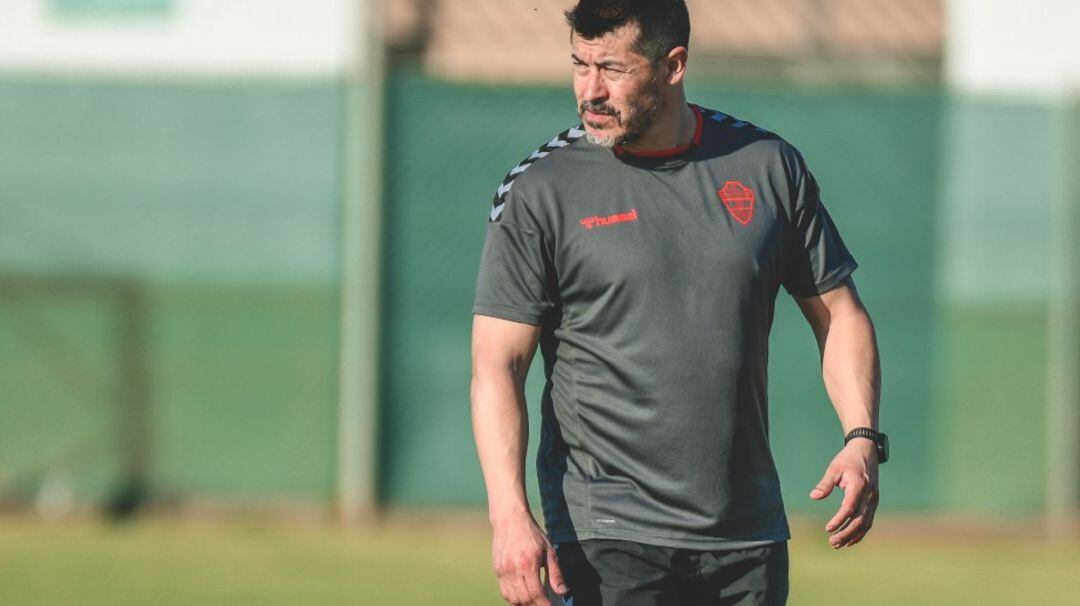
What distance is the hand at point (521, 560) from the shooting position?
152 inches

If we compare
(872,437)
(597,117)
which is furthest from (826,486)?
(597,117)

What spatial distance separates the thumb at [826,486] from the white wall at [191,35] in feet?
33.4

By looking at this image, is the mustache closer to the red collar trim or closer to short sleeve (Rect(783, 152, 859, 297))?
the red collar trim

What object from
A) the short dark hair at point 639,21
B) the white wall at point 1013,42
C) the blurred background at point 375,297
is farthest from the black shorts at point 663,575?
the white wall at point 1013,42

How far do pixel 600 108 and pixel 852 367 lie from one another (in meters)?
0.89

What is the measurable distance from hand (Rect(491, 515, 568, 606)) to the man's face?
0.92 meters

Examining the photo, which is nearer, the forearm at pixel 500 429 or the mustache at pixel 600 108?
the forearm at pixel 500 429

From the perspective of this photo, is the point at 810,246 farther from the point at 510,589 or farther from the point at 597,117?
the point at 510,589

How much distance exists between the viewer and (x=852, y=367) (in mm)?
4332

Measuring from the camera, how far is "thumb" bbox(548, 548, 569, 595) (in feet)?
12.9

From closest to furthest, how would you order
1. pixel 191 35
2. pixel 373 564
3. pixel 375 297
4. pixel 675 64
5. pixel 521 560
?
pixel 521 560
pixel 675 64
pixel 373 564
pixel 375 297
pixel 191 35

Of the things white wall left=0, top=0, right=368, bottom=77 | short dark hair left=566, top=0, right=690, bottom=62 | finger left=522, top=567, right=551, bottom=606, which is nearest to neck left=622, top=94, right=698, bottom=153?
short dark hair left=566, top=0, right=690, bottom=62

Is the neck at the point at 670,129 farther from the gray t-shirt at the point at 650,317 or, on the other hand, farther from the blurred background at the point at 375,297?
the blurred background at the point at 375,297

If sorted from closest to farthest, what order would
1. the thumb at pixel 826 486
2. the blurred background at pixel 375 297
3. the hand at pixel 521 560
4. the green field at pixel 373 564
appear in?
the hand at pixel 521 560, the thumb at pixel 826 486, the green field at pixel 373 564, the blurred background at pixel 375 297
